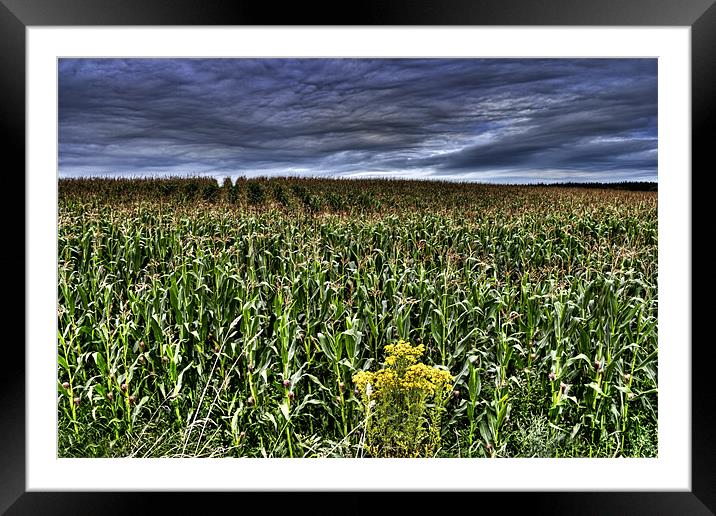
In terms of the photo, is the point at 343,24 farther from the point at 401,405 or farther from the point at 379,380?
the point at 401,405

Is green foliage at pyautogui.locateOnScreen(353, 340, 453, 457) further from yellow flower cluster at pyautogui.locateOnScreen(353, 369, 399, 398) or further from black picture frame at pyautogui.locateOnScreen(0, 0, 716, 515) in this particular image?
black picture frame at pyautogui.locateOnScreen(0, 0, 716, 515)

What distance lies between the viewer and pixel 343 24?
179 cm

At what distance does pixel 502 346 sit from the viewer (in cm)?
264

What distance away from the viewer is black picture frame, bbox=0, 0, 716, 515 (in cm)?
177

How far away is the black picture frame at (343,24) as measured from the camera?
177 centimetres

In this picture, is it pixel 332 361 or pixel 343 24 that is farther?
pixel 332 361

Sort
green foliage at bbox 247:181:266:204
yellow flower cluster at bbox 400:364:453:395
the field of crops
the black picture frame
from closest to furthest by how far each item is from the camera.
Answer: the black picture frame → yellow flower cluster at bbox 400:364:453:395 → the field of crops → green foliage at bbox 247:181:266:204

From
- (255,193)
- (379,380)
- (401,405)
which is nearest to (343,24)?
(379,380)

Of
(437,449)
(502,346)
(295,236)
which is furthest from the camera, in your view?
(295,236)

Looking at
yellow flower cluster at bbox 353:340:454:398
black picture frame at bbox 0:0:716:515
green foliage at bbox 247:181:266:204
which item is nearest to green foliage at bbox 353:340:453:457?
yellow flower cluster at bbox 353:340:454:398

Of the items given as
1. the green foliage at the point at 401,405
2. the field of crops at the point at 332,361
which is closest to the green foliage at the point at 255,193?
the field of crops at the point at 332,361
